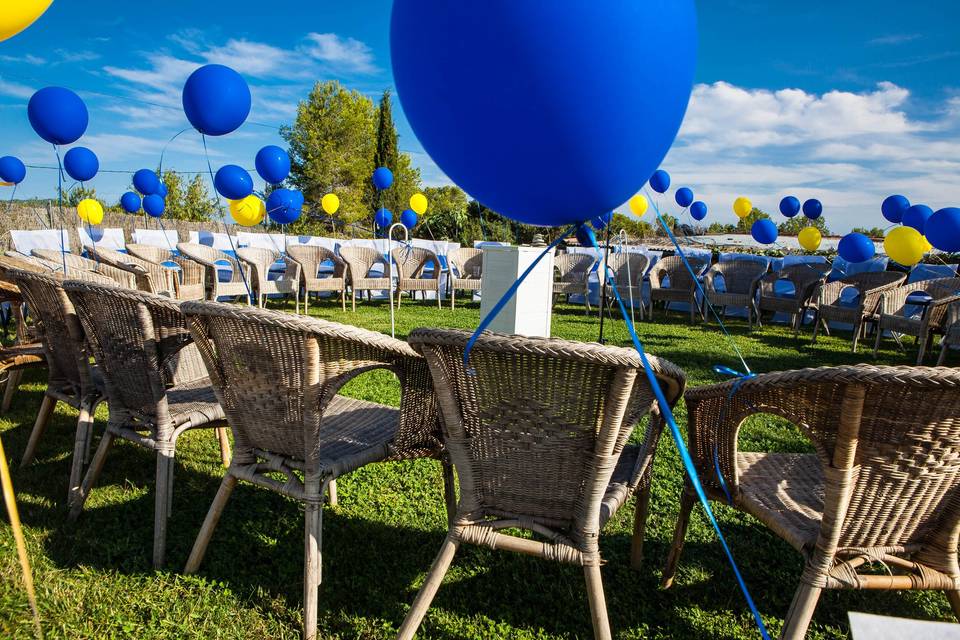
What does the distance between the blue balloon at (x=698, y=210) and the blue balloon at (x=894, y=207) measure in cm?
439

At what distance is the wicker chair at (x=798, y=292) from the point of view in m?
6.54

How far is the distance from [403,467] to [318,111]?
113ft

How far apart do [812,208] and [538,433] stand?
33.8 ft

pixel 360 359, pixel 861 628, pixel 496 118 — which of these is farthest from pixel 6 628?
pixel 861 628

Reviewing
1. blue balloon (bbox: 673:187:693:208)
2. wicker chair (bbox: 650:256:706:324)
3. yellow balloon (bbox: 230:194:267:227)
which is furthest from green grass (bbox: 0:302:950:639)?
blue balloon (bbox: 673:187:693:208)

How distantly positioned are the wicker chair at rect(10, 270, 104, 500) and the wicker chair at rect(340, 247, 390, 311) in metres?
5.08

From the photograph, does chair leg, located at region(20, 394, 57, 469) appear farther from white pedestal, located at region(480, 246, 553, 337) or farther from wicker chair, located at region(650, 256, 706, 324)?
wicker chair, located at region(650, 256, 706, 324)

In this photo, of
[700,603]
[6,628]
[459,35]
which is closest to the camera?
[459,35]

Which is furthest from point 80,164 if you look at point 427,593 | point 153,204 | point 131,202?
point 427,593

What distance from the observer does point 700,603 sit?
1714mm

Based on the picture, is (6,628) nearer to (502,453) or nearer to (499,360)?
(502,453)

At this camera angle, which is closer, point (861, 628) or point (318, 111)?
point (861, 628)

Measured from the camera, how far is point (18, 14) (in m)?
1.05

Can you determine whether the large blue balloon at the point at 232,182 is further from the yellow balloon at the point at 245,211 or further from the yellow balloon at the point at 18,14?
the yellow balloon at the point at 18,14
